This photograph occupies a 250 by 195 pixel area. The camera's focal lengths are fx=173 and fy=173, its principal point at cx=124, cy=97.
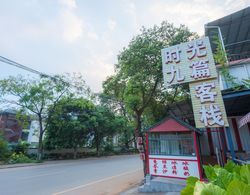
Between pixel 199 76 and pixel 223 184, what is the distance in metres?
5.30

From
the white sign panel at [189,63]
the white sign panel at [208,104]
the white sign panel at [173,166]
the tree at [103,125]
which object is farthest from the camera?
the tree at [103,125]

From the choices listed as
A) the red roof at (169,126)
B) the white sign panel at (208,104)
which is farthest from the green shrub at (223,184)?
the red roof at (169,126)

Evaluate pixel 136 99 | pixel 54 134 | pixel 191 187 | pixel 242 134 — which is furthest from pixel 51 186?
pixel 54 134

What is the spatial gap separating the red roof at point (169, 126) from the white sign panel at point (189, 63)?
1.42 m

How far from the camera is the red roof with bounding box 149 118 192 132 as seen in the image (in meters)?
5.92

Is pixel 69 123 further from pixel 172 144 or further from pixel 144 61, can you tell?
pixel 172 144

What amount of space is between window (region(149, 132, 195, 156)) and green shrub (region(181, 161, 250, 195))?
16.1 feet

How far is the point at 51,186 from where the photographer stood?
23.0 ft

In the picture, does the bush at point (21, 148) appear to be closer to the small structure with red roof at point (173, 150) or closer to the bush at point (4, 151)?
the bush at point (4, 151)

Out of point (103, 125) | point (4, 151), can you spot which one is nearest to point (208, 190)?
point (4, 151)

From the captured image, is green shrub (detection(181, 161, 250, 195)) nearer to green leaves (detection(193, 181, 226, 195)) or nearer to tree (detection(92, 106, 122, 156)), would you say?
green leaves (detection(193, 181, 226, 195))

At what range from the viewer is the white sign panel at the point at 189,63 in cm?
582

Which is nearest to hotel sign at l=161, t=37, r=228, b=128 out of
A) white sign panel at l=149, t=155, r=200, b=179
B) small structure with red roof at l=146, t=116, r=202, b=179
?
small structure with red roof at l=146, t=116, r=202, b=179

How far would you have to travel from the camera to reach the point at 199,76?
580 centimetres
